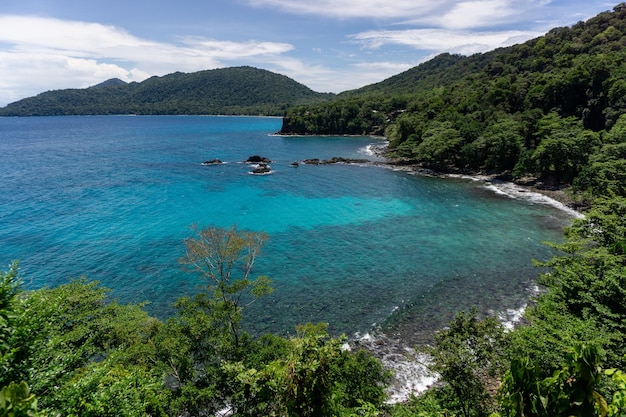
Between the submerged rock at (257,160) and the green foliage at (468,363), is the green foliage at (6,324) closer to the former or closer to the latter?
the green foliage at (468,363)

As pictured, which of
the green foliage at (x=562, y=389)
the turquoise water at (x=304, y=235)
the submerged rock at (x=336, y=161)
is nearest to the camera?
the green foliage at (x=562, y=389)

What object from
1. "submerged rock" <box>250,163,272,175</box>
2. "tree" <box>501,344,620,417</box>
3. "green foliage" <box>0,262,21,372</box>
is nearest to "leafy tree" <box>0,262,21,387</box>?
"green foliage" <box>0,262,21,372</box>

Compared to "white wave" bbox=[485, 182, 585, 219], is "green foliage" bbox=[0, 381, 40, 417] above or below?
above

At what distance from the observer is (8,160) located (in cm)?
10200

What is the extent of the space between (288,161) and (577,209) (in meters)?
70.0

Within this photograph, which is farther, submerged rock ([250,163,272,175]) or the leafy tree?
submerged rock ([250,163,272,175])

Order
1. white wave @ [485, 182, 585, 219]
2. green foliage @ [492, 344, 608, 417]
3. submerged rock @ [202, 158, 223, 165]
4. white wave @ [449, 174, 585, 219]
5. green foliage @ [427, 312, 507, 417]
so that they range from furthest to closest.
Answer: submerged rock @ [202, 158, 223, 165], white wave @ [449, 174, 585, 219], white wave @ [485, 182, 585, 219], green foliage @ [427, 312, 507, 417], green foliage @ [492, 344, 608, 417]

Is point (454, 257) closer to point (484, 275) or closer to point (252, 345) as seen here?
point (484, 275)

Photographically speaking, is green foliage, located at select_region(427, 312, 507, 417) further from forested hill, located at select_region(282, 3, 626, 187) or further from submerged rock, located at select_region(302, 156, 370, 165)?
submerged rock, located at select_region(302, 156, 370, 165)

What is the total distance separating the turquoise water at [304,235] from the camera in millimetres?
31031

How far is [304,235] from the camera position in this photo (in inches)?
1812

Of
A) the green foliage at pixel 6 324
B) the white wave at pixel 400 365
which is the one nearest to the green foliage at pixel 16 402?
the green foliage at pixel 6 324

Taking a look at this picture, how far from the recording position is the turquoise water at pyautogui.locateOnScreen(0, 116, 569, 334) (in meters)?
31.0

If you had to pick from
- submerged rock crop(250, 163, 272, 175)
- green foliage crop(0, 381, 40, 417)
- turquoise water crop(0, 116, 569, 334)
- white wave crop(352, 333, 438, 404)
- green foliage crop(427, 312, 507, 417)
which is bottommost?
white wave crop(352, 333, 438, 404)
